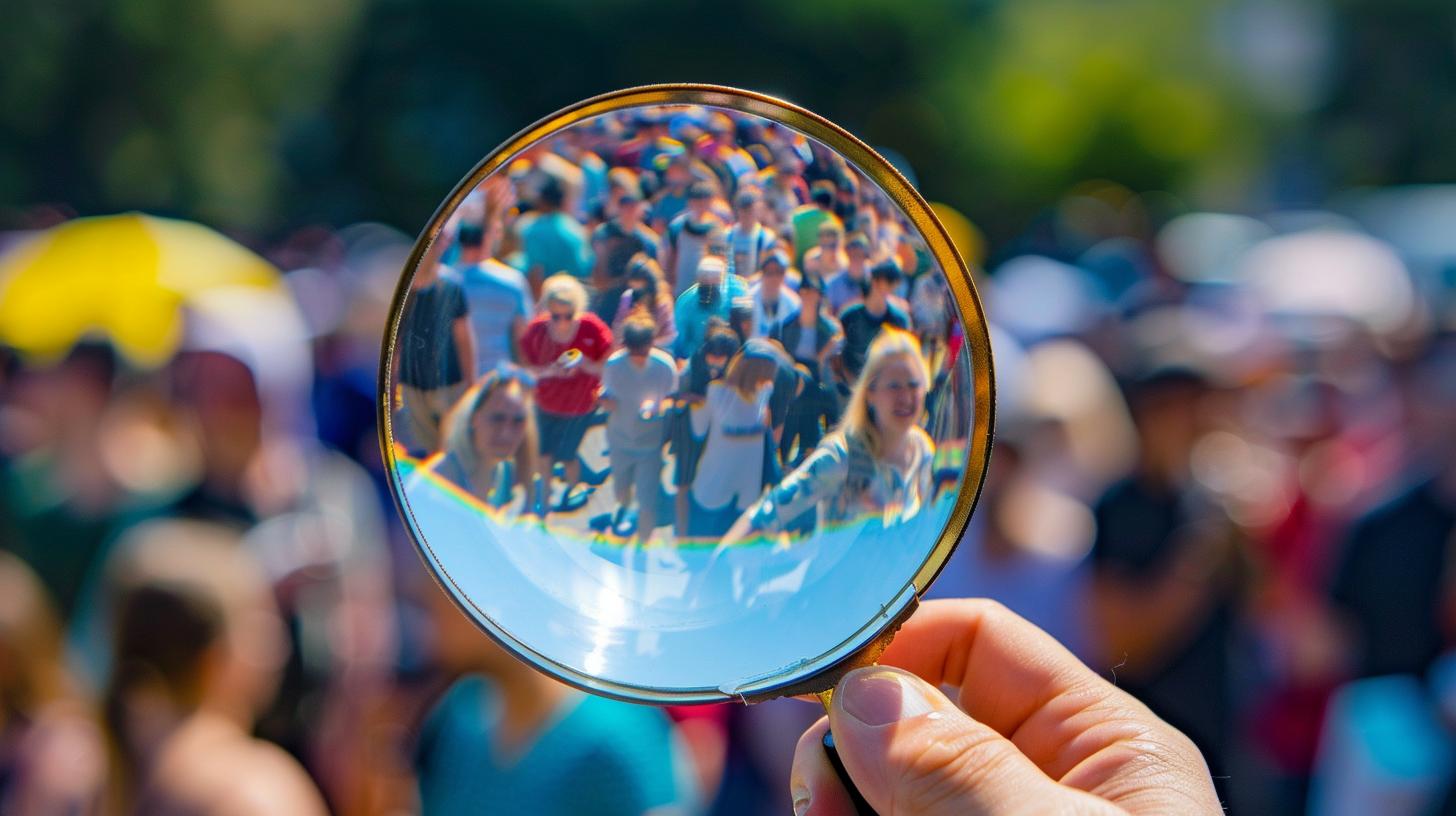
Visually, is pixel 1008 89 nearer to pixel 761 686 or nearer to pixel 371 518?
pixel 371 518

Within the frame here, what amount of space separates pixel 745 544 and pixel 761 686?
0.62 feet

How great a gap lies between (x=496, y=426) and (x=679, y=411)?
0.25m

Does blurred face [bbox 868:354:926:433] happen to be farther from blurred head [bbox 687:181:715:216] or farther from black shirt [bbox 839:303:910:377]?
blurred head [bbox 687:181:715:216]

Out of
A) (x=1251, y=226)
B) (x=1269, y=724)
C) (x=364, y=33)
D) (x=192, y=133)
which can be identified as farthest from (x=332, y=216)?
(x=1269, y=724)

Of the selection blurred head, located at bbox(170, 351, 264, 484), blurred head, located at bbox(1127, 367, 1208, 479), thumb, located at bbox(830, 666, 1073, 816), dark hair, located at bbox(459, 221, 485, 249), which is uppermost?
dark hair, located at bbox(459, 221, 485, 249)

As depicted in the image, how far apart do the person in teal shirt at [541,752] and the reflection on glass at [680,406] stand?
1.52 metres

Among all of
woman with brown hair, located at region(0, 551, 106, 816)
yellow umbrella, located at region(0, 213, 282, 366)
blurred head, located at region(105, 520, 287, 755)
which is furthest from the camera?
yellow umbrella, located at region(0, 213, 282, 366)

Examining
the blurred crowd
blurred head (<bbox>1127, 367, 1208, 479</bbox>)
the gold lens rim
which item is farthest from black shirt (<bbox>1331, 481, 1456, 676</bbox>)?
the gold lens rim

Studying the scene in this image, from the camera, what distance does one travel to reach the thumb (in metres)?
1.60

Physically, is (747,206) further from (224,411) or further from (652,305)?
(224,411)

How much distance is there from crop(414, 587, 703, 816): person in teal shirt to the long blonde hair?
1524 millimetres

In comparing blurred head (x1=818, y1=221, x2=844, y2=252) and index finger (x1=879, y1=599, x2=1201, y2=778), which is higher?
blurred head (x1=818, y1=221, x2=844, y2=252)

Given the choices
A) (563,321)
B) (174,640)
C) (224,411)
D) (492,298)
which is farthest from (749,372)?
(224,411)

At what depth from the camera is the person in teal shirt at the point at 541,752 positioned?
10.5 feet
